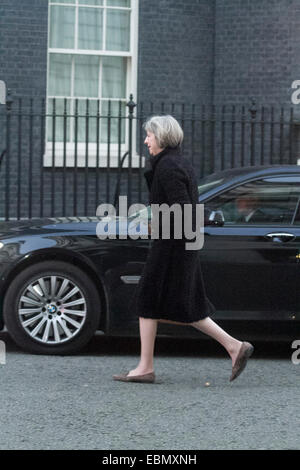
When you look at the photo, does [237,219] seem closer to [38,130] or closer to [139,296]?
[139,296]

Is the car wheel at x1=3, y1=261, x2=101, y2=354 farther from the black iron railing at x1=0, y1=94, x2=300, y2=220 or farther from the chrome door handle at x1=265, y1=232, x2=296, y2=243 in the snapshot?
the black iron railing at x1=0, y1=94, x2=300, y2=220

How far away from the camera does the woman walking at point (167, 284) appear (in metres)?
6.79

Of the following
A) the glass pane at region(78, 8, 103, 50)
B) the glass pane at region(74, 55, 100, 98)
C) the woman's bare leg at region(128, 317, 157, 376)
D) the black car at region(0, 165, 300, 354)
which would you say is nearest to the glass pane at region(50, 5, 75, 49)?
the glass pane at region(78, 8, 103, 50)

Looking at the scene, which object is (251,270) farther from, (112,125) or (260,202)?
(112,125)

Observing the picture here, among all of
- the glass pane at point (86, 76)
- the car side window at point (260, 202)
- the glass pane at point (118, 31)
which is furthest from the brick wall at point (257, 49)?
the car side window at point (260, 202)

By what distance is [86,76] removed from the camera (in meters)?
14.2

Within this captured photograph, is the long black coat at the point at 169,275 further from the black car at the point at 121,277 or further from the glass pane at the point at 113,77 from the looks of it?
the glass pane at the point at 113,77

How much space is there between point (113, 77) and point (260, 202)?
672cm

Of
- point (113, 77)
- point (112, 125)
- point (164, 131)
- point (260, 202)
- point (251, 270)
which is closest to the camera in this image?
point (164, 131)

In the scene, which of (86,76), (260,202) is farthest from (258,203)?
(86,76)

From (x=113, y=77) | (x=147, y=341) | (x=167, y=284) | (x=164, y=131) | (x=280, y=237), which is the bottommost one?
(x=147, y=341)

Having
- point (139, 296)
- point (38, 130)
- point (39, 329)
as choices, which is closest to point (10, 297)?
point (39, 329)

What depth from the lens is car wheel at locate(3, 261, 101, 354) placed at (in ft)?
25.6

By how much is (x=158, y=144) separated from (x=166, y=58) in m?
7.60
